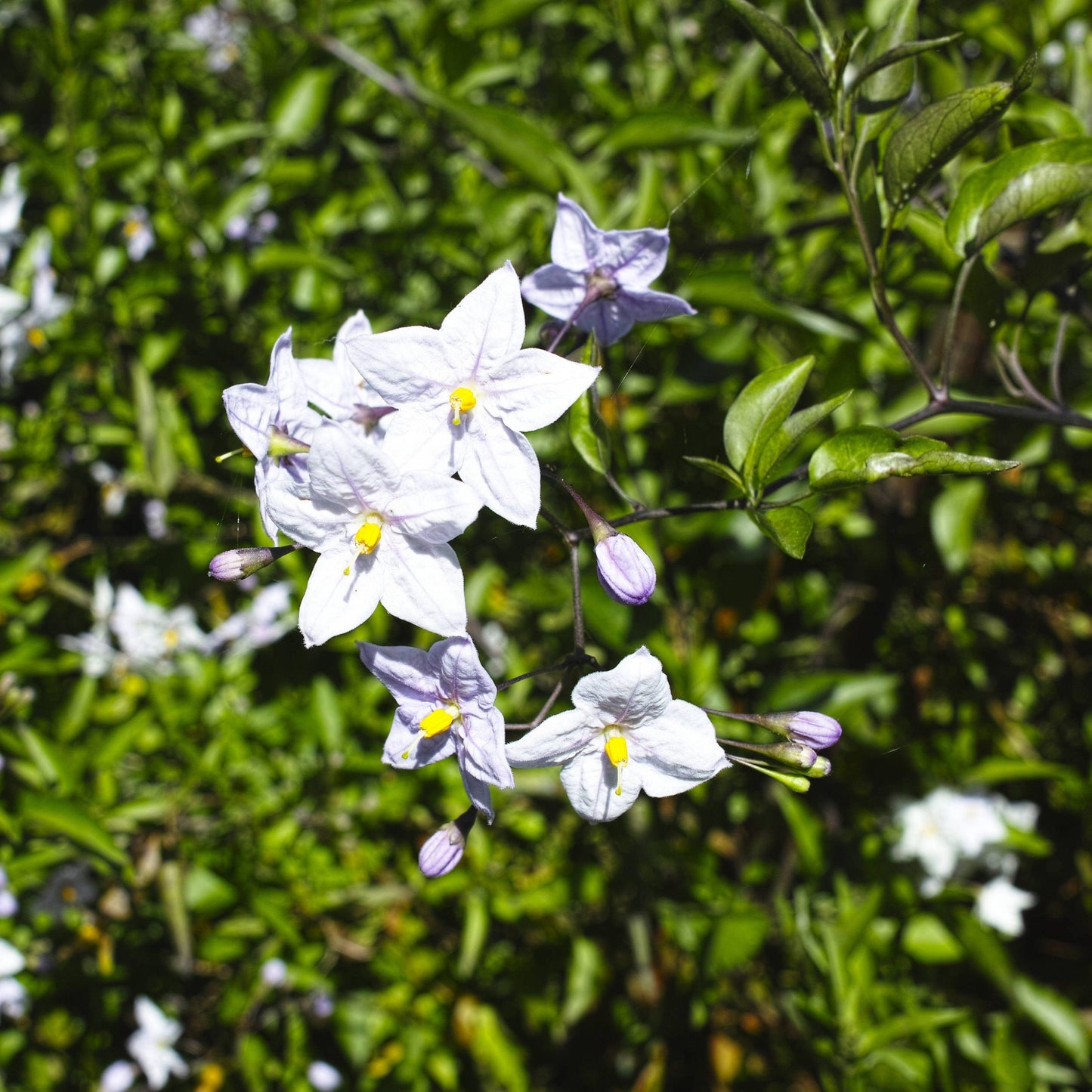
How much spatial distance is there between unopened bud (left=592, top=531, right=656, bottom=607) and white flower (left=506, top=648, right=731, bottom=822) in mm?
58

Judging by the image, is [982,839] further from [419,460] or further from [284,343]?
[284,343]

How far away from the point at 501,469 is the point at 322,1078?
1.62 metres

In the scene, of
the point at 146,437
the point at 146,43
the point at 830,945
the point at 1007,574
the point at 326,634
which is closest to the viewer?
the point at 326,634

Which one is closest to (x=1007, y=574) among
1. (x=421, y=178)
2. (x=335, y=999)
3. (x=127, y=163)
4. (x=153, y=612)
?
(x=421, y=178)

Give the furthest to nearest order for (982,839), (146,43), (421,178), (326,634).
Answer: (146,43)
(421,178)
(982,839)
(326,634)

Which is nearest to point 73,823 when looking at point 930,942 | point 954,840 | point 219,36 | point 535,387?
point 535,387

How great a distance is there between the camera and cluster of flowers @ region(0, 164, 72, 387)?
5.97ft

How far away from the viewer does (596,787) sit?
0.90 metres

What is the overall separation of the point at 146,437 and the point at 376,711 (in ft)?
2.48

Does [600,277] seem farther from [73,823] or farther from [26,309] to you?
[26,309]

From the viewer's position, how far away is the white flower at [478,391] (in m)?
0.83

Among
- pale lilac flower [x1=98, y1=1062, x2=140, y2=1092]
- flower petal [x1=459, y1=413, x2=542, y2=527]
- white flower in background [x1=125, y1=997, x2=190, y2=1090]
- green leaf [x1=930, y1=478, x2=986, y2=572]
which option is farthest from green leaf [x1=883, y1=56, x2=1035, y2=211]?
pale lilac flower [x1=98, y1=1062, x2=140, y2=1092]

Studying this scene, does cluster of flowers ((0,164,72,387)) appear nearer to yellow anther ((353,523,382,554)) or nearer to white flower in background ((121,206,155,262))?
white flower in background ((121,206,155,262))

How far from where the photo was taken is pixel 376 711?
75.6 inches
